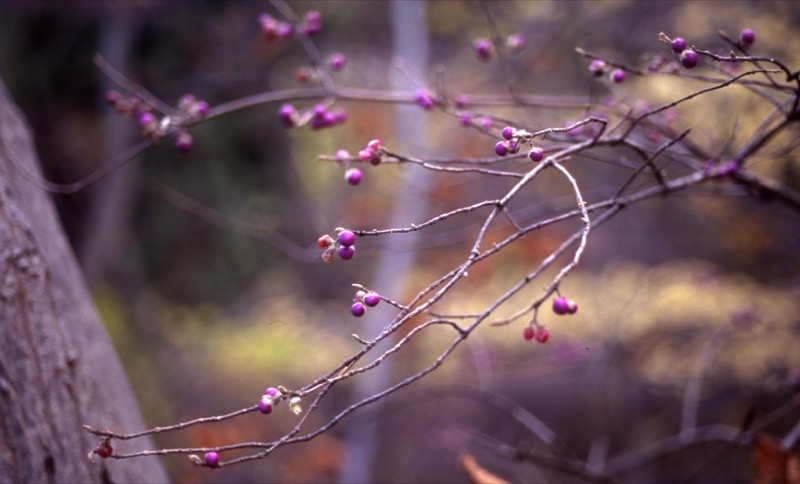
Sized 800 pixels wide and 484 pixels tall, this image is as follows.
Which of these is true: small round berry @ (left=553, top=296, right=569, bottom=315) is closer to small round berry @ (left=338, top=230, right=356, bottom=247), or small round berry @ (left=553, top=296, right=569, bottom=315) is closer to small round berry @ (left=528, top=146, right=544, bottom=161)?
small round berry @ (left=528, top=146, right=544, bottom=161)

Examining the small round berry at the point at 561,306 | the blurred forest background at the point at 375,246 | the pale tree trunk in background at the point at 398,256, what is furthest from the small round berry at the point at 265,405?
the pale tree trunk in background at the point at 398,256

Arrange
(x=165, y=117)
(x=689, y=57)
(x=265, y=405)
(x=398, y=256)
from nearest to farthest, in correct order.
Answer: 1. (x=265, y=405)
2. (x=689, y=57)
3. (x=165, y=117)
4. (x=398, y=256)

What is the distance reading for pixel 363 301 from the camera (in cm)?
81

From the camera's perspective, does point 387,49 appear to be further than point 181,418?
Yes

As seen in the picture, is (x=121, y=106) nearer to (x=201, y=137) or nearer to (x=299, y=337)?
(x=201, y=137)

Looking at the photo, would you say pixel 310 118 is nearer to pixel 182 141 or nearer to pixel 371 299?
pixel 182 141

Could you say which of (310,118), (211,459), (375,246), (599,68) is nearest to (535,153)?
(599,68)

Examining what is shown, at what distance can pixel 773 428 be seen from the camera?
340 cm

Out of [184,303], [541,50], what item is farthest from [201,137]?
[541,50]

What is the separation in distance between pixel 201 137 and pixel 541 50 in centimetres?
295

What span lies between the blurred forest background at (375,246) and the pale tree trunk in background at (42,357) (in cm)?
171

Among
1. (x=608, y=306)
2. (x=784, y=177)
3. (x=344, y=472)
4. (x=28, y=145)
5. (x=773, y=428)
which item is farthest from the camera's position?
(x=608, y=306)

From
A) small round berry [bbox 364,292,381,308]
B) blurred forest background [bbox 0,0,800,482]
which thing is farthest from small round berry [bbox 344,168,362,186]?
blurred forest background [bbox 0,0,800,482]

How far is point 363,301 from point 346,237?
0.08 metres
